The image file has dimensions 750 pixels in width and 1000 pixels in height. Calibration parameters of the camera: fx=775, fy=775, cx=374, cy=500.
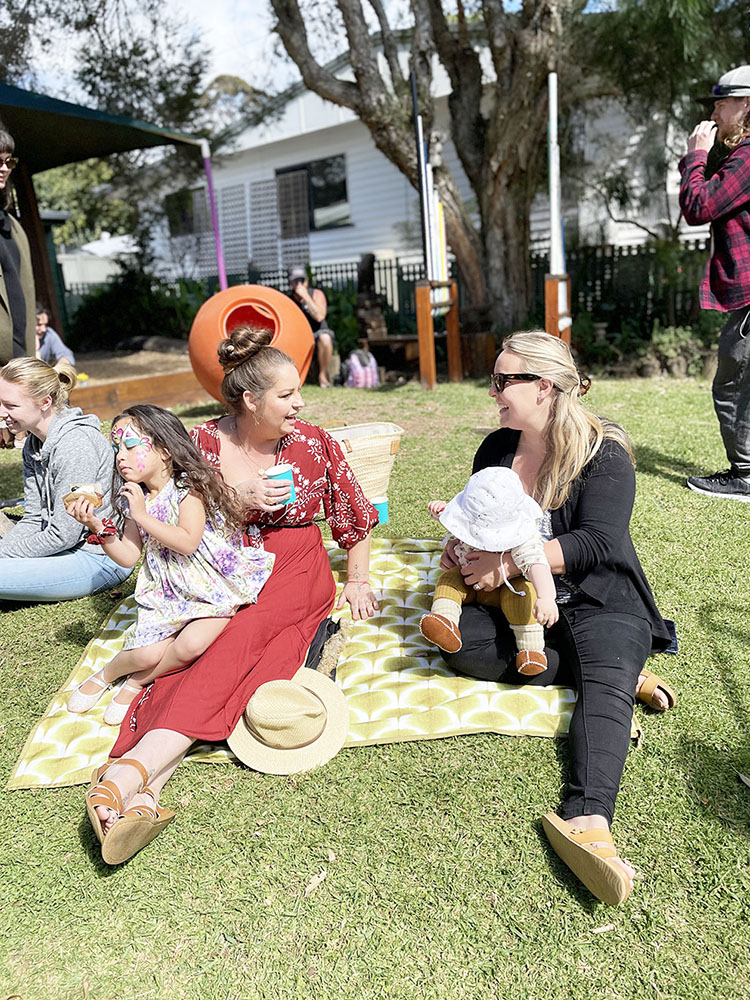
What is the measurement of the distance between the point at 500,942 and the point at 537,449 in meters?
1.71

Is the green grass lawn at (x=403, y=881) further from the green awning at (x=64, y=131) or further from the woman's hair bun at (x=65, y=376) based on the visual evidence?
the green awning at (x=64, y=131)

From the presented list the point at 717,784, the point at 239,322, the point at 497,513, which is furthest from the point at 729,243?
the point at 239,322

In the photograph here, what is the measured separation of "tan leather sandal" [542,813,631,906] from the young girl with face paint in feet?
4.41

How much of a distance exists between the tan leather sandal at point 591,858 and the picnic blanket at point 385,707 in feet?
1.71

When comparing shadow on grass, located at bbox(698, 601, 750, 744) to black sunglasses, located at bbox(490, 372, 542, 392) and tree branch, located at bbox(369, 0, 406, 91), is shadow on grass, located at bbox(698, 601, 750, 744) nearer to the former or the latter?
black sunglasses, located at bbox(490, 372, 542, 392)

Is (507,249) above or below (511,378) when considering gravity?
above

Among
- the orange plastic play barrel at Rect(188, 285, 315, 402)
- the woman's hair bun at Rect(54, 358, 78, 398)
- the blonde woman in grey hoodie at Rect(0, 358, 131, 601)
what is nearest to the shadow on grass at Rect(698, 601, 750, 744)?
the blonde woman in grey hoodie at Rect(0, 358, 131, 601)

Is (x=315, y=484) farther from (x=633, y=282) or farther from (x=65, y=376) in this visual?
(x=633, y=282)

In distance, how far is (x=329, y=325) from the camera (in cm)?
1284

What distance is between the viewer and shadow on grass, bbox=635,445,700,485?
550 centimetres

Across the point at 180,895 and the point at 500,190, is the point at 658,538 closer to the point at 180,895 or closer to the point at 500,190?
the point at 180,895

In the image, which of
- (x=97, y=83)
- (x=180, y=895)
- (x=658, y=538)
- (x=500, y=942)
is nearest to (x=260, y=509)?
(x=180, y=895)

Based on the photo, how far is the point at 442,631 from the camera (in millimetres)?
2809

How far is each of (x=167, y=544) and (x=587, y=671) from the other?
1.51 meters
